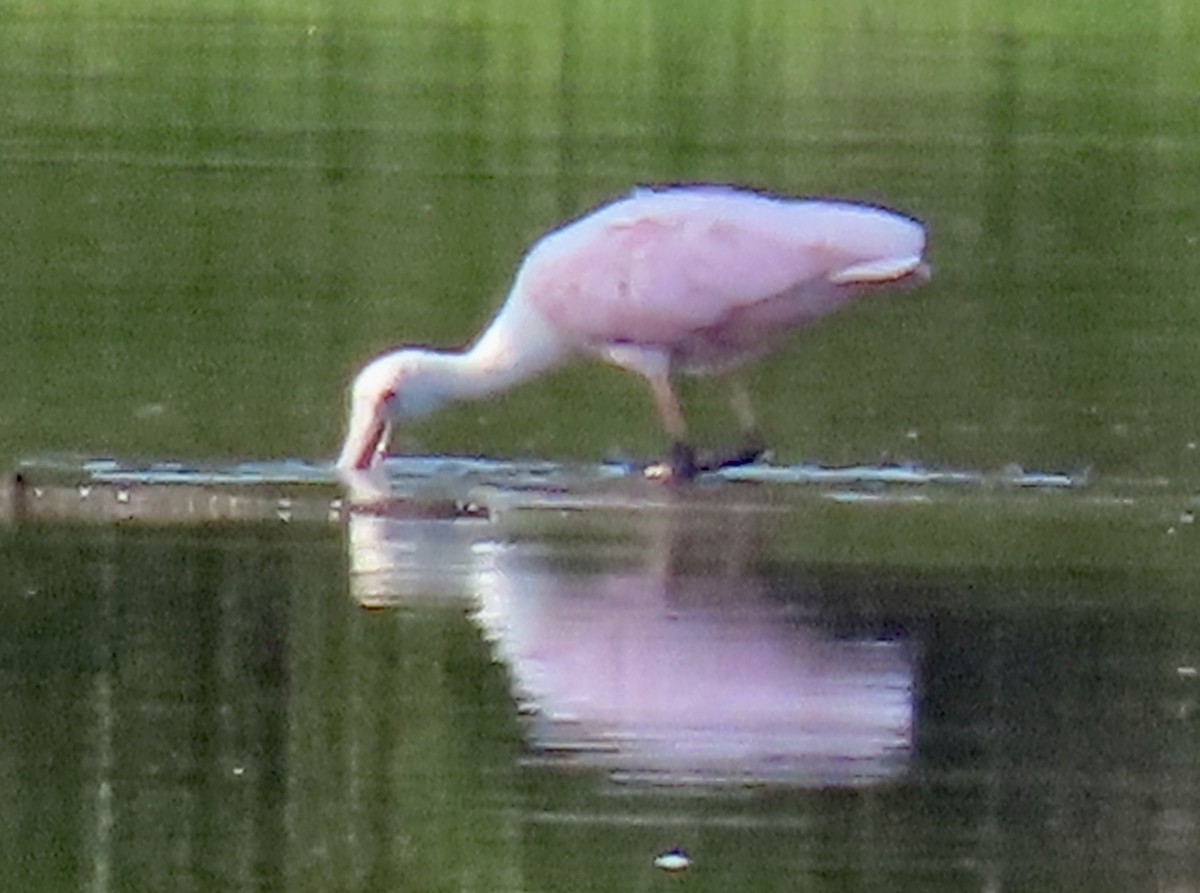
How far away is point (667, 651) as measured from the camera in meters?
7.75

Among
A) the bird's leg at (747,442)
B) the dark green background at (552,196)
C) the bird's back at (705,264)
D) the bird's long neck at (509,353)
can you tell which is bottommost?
the dark green background at (552,196)

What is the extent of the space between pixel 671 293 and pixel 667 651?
8.93 feet

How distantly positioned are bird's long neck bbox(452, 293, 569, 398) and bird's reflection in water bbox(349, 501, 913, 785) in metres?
1.23

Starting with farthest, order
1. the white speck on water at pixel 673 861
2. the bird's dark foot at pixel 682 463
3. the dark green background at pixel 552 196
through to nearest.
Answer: the dark green background at pixel 552 196, the bird's dark foot at pixel 682 463, the white speck on water at pixel 673 861

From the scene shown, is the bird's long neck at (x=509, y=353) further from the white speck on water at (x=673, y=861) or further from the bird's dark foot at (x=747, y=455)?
the white speck on water at (x=673, y=861)

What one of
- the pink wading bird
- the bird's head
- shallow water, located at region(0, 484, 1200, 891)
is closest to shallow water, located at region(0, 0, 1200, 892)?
shallow water, located at region(0, 484, 1200, 891)

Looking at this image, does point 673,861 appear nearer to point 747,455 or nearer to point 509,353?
point 747,455

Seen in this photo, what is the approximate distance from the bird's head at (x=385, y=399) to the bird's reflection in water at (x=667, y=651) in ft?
2.87

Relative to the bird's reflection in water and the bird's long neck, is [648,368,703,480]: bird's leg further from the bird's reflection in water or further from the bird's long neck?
the bird's reflection in water

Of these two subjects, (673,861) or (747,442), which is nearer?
(673,861)

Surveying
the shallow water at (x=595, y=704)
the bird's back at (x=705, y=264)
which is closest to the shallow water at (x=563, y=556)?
the shallow water at (x=595, y=704)

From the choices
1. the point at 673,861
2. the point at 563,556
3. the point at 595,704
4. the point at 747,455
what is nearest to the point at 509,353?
the point at 747,455

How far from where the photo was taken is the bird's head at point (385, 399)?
10.4 metres

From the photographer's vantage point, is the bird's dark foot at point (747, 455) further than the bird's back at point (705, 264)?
Yes
